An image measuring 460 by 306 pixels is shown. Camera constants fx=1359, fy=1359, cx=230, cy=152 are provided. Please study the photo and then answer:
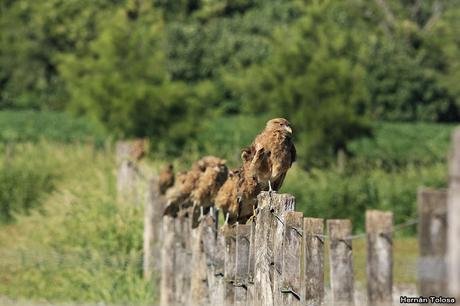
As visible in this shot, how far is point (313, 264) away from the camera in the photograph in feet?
23.7

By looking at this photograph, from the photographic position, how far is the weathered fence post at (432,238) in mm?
4660

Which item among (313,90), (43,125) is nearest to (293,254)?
(313,90)

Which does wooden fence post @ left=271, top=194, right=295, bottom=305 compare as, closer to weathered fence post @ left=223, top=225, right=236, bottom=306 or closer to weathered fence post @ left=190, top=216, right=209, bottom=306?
weathered fence post @ left=223, top=225, right=236, bottom=306

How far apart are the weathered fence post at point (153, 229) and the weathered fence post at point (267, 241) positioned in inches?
252

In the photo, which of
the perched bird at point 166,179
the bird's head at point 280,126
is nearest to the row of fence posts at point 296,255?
the bird's head at point 280,126

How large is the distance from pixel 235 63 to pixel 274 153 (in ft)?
185

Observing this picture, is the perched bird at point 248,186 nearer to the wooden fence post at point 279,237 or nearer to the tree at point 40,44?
the wooden fence post at point 279,237

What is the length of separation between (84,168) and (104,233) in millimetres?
8137

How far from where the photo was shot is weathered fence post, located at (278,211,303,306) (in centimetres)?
729

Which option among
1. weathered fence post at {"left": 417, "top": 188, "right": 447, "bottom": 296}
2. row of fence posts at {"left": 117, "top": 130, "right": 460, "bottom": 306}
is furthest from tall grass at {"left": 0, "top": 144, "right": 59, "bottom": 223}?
weathered fence post at {"left": 417, "top": 188, "right": 447, "bottom": 296}

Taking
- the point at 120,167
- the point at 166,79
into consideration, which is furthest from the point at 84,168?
the point at 166,79

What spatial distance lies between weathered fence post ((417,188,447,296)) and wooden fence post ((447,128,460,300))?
0.29 meters

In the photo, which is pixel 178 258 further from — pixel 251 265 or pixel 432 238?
pixel 432 238

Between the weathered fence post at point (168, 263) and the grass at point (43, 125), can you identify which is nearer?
the weathered fence post at point (168, 263)
